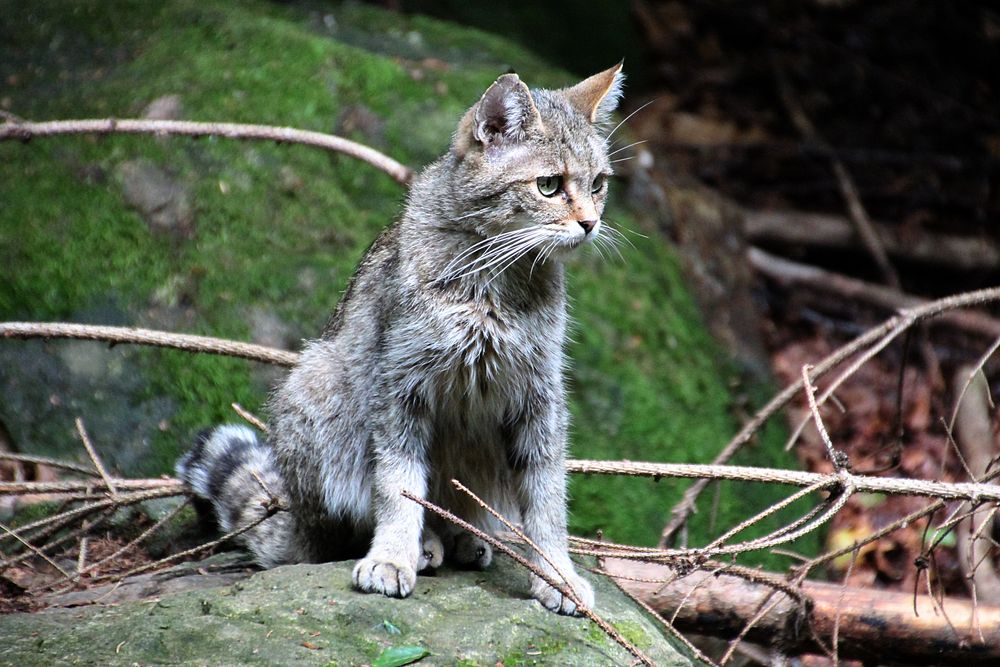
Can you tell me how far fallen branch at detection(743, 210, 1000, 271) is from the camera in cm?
880

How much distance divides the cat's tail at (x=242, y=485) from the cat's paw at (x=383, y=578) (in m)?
0.78

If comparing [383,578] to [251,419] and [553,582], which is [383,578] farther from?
[251,419]

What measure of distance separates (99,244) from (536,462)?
3.15m

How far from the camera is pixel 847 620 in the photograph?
4.43m

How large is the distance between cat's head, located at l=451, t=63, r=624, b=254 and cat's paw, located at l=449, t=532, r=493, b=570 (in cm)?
118

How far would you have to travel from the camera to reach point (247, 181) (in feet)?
20.8

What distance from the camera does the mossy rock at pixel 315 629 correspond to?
309 centimetres

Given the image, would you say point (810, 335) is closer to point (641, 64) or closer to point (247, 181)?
point (641, 64)

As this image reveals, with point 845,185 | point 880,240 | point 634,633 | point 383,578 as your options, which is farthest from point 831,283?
point 383,578

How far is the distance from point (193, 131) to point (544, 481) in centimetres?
258

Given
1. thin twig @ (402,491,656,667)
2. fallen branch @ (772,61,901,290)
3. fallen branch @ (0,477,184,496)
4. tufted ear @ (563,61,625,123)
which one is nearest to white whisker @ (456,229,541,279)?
tufted ear @ (563,61,625,123)

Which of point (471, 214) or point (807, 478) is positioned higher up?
point (471, 214)

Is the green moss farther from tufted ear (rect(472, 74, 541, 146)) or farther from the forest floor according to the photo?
the forest floor

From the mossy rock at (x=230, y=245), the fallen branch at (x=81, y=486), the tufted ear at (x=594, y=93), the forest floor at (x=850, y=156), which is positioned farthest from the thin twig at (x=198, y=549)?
the forest floor at (x=850, y=156)
